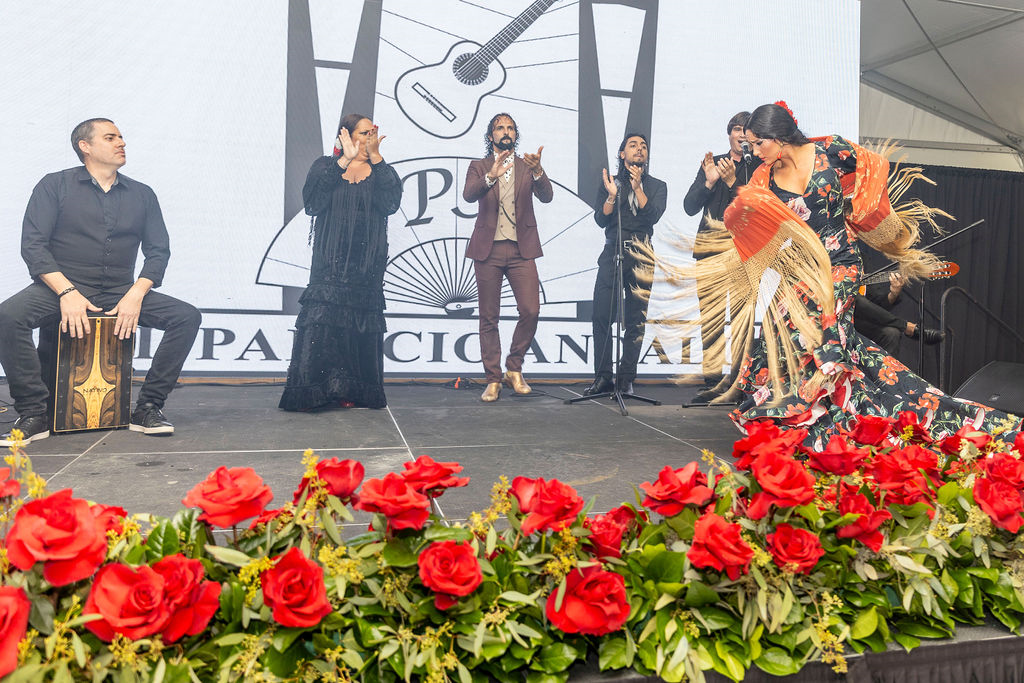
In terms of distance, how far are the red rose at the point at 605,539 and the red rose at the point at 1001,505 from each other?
52cm

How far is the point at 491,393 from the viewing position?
4.59 metres

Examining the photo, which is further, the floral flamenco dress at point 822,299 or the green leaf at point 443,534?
the floral flamenco dress at point 822,299

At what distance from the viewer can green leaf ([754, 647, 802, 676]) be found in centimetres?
95

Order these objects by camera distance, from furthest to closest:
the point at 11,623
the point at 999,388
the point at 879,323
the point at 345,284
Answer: the point at 879,323 → the point at 999,388 → the point at 345,284 → the point at 11,623

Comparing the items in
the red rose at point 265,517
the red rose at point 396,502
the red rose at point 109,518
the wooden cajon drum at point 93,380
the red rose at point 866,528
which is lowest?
the wooden cajon drum at point 93,380

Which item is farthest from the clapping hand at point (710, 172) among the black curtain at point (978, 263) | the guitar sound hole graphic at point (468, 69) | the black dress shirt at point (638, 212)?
the black curtain at point (978, 263)

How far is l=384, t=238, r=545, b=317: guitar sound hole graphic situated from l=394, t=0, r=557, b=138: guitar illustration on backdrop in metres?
0.75

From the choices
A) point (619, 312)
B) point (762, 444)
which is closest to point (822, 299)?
point (762, 444)

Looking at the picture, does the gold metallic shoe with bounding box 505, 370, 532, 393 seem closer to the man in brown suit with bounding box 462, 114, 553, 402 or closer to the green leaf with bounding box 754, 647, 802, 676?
the man in brown suit with bounding box 462, 114, 553, 402

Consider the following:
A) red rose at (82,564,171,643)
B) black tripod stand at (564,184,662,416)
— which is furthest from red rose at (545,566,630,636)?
black tripod stand at (564,184,662,416)

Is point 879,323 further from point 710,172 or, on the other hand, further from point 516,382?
point 516,382

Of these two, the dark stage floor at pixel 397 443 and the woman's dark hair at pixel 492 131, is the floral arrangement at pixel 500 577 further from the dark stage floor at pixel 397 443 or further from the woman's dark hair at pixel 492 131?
the woman's dark hair at pixel 492 131

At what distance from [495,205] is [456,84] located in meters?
0.86

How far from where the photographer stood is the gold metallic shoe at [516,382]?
481cm
